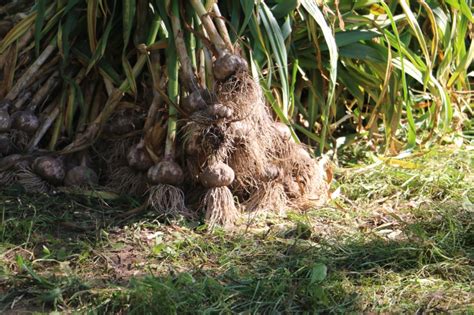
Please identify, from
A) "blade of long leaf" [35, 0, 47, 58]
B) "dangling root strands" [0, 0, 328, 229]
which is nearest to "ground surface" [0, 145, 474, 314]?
"dangling root strands" [0, 0, 328, 229]

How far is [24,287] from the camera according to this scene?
2832 millimetres

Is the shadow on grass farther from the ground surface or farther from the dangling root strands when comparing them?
the dangling root strands

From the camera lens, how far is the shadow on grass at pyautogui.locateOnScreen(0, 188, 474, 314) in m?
2.71

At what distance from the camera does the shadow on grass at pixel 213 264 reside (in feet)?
8.91

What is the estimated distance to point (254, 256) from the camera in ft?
10.5

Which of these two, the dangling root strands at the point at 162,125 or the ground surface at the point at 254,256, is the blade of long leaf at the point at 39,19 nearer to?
the dangling root strands at the point at 162,125

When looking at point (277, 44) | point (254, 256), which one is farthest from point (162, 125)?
point (254, 256)

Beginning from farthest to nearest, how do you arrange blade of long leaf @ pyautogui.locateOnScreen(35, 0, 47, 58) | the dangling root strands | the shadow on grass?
blade of long leaf @ pyautogui.locateOnScreen(35, 0, 47, 58) → the dangling root strands → the shadow on grass

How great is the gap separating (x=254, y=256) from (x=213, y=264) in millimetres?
172

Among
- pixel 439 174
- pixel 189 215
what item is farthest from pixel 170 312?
pixel 439 174

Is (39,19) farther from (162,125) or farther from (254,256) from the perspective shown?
(254,256)

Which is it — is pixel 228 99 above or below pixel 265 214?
above

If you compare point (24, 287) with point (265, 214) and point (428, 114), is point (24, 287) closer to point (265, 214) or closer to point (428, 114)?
point (265, 214)

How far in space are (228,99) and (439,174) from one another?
1172mm
